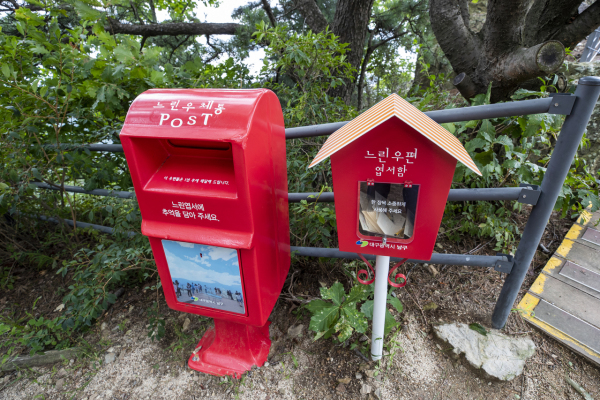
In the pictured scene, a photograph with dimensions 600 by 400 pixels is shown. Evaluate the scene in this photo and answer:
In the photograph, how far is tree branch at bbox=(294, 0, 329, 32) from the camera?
162 inches

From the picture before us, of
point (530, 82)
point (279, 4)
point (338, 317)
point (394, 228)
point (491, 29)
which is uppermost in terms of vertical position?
point (279, 4)

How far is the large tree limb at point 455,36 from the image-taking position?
2.65 metres

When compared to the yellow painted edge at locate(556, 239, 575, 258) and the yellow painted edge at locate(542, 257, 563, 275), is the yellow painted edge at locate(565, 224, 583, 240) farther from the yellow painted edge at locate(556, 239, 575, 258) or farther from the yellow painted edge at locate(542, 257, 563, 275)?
the yellow painted edge at locate(542, 257, 563, 275)

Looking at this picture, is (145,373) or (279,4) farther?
(279,4)

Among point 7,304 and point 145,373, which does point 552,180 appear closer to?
point 145,373

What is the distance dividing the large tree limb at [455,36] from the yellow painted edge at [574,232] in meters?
1.57

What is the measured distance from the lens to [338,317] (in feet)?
5.22

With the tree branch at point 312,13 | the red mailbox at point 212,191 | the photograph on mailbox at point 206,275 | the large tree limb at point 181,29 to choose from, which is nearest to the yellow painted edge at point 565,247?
the red mailbox at point 212,191

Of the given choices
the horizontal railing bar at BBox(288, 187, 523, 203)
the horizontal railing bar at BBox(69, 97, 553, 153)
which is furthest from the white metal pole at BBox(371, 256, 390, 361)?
the horizontal railing bar at BBox(69, 97, 553, 153)

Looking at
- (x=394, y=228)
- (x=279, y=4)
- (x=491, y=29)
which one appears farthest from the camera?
(x=279, y=4)

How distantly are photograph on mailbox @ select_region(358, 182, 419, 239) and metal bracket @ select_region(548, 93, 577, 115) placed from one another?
0.75m

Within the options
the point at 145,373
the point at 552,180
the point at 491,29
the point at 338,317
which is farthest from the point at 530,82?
the point at 145,373

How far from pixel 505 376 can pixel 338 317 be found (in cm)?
91

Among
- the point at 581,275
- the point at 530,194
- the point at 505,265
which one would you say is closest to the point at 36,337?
the point at 505,265
